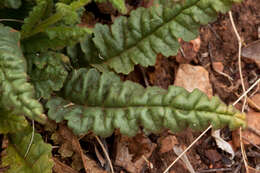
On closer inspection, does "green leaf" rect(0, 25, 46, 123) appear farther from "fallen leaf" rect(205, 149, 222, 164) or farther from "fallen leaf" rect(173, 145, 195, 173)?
"fallen leaf" rect(205, 149, 222, 164)

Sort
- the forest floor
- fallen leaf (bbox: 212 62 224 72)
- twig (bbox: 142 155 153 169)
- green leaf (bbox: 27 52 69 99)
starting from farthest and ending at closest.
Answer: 1. fallen leaf (bbox: 212 62 224 72)
2. twig (bbox: 142 155 153 169)
3. the forest floor
4. green leaf (bbox: 27 52 69 99)

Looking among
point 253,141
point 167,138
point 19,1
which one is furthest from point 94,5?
point 253,141

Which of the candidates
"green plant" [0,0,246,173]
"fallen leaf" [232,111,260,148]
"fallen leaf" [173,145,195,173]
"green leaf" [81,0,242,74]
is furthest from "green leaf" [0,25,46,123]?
"fallen leaf" [232,111,260,148]

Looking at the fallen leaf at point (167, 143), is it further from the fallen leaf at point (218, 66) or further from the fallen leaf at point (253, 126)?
the fallen leaf at point (218, 66)

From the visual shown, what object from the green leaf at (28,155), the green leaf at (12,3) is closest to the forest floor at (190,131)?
the green leaf at (28,155)

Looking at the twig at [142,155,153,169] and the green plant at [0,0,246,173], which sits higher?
the green plant at [0,0,246,173]

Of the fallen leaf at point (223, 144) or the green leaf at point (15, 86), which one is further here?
the fallen leaf at point (223, 144)

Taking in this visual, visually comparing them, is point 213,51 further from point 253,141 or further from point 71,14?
point 71,14
